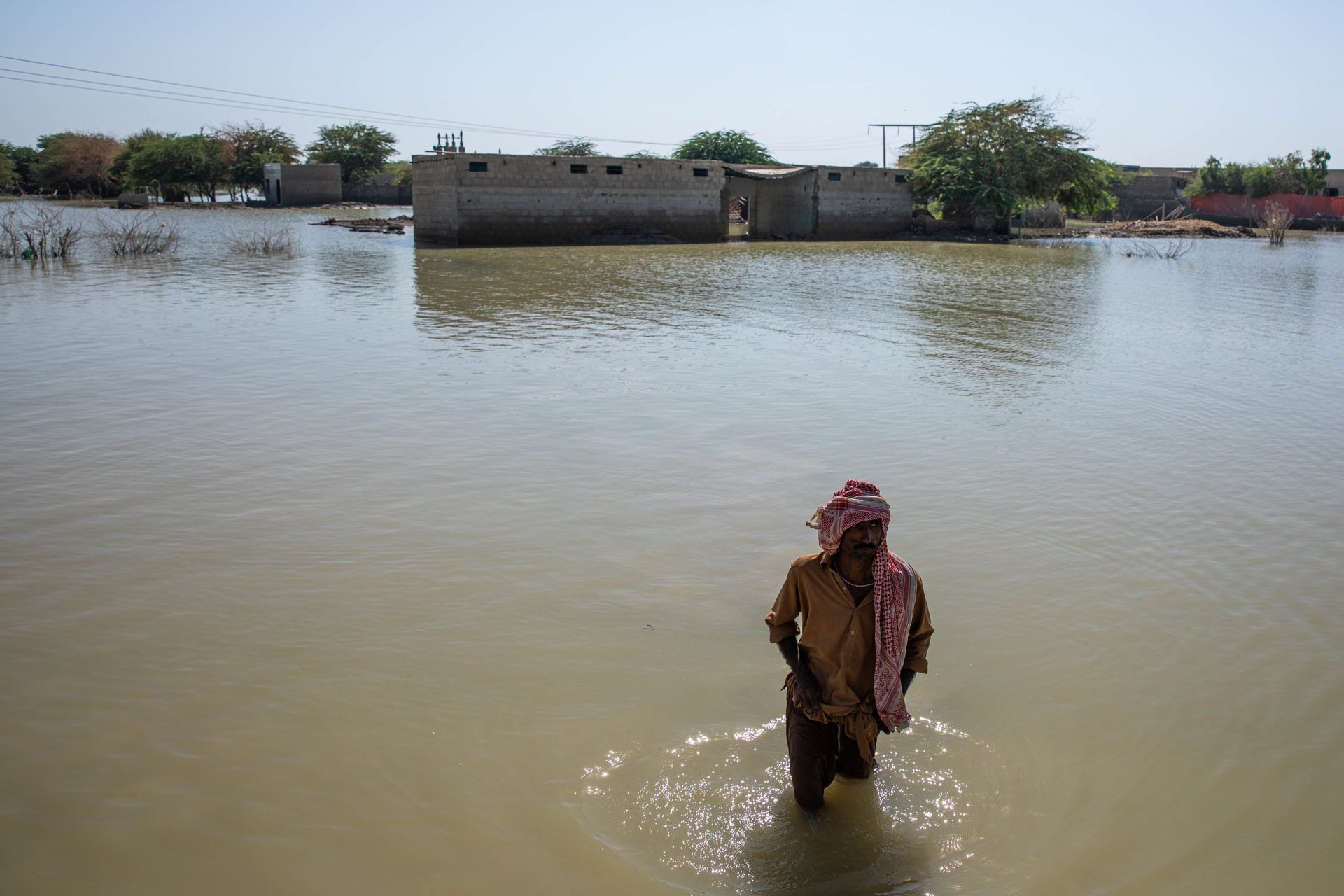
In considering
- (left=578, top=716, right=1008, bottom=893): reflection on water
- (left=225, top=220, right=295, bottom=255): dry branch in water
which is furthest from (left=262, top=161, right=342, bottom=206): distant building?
(left=578, top=716, right=1008, bottom=893): reflection on water

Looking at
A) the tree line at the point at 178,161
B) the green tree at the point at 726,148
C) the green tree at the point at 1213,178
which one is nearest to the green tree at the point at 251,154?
the tree line at the point at 178,161

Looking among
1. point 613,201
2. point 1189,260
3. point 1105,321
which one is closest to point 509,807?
point 1105,321

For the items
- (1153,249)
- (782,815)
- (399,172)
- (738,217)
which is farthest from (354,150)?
(782,815)

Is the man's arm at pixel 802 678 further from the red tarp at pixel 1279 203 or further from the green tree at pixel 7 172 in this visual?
the green tree at pixel 7 172

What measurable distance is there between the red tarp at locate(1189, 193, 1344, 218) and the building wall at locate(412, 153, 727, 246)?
1481 inches

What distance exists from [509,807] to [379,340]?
10.4 metres

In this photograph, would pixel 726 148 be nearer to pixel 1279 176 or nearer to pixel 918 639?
pixel 1279 176

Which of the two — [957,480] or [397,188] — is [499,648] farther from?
[397,188]

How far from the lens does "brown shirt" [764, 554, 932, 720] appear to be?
10.2 ft

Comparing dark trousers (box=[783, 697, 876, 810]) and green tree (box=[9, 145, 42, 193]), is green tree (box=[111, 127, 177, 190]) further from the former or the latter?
dark trousers (box=[783, 697, 876, 810])

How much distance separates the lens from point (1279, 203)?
178 feet

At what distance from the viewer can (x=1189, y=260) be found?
101ft

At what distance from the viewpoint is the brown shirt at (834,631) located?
310 centimetres

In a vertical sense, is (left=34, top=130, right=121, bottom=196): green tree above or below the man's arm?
A: above
